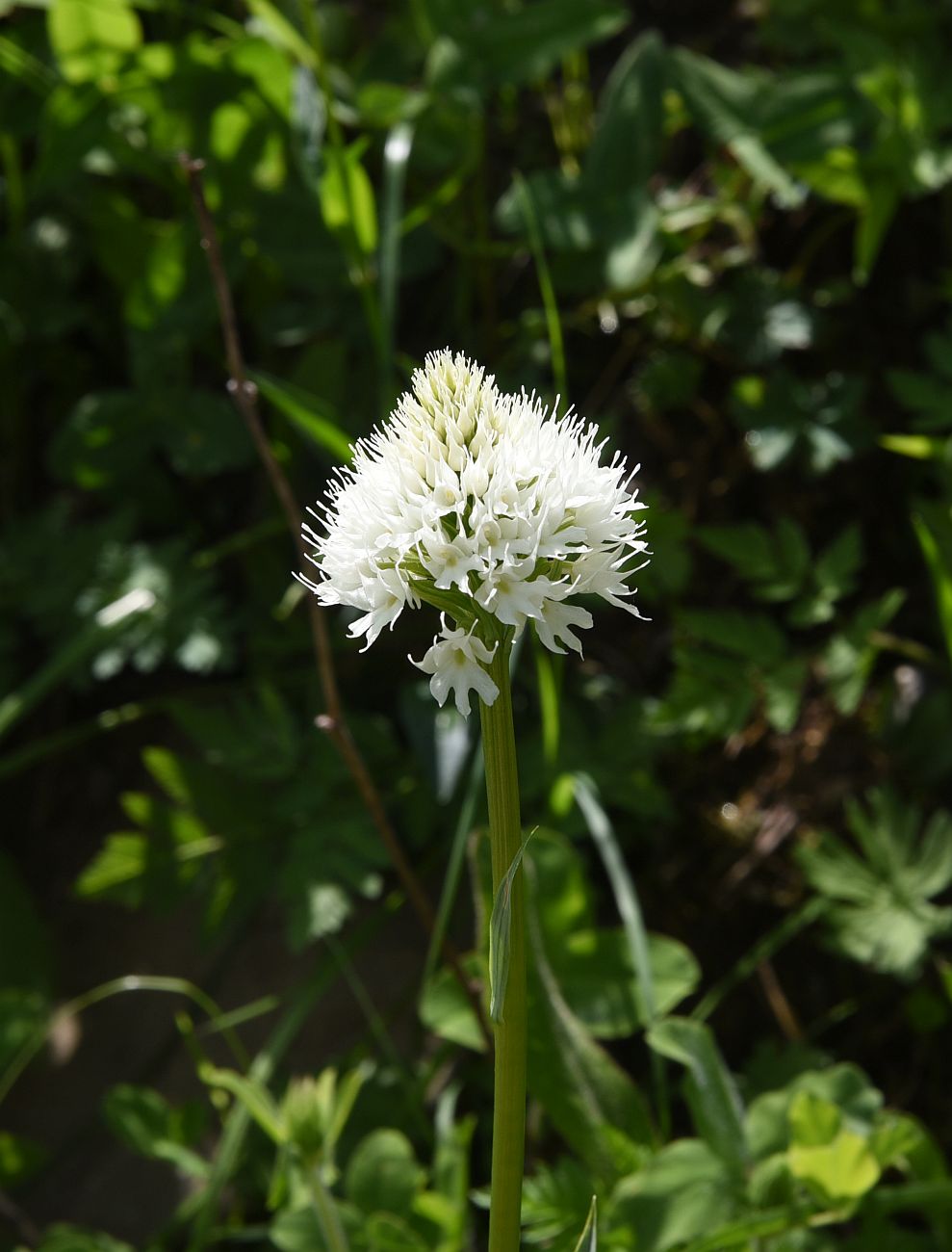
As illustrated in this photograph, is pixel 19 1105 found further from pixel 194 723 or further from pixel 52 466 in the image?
pixel 52 466

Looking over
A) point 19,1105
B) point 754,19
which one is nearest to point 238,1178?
point 19,1105

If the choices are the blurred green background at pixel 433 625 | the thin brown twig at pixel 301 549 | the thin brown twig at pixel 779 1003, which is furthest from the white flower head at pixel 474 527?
the thin brown twig at pixel 779 1003

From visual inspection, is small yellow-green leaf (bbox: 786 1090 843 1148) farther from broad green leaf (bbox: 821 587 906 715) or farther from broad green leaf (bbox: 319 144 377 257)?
broad green leaf (bbox: 319 144 377 257)

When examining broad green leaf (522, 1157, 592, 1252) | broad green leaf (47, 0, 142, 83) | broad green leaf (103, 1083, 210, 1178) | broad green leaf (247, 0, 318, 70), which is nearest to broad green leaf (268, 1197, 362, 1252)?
broad green leaf (522, 1157, 592, 1252)

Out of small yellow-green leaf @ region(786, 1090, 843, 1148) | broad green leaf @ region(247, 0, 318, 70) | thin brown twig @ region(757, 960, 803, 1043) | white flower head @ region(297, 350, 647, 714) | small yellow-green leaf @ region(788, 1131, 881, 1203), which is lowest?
small yellow-green leaf @ region(788, 1131, 881, 1203)

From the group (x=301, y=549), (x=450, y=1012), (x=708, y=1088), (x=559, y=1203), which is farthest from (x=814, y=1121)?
(x=301, y=549)

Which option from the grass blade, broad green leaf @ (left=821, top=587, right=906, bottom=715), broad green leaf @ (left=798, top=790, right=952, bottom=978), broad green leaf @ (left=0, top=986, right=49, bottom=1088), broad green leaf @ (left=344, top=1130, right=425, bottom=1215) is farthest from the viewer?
broad green leaf @ (left=0, top=986, right=49, bottom=1088)

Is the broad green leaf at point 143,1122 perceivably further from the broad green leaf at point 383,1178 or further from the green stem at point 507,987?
the green stem at point 507,987

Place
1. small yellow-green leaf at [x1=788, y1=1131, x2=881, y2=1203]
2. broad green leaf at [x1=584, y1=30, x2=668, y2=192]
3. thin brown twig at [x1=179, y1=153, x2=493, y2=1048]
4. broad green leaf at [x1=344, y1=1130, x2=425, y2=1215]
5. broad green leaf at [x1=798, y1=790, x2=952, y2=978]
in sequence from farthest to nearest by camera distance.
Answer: broad green leaf at [x1=584, y1=30, x2=668, y2=192] < broad green leaf at [x1=798, y1=790, x2=952, y2=978] < broad green leaf at [x1=344, y1=1130, x2=425, y2=1215] < thin brown twig at [x1=179, y1=153, x2=493, y2=1048] < small yellow-green leaf at [x1=788, y1=1131, x2=881, y2=1203]
